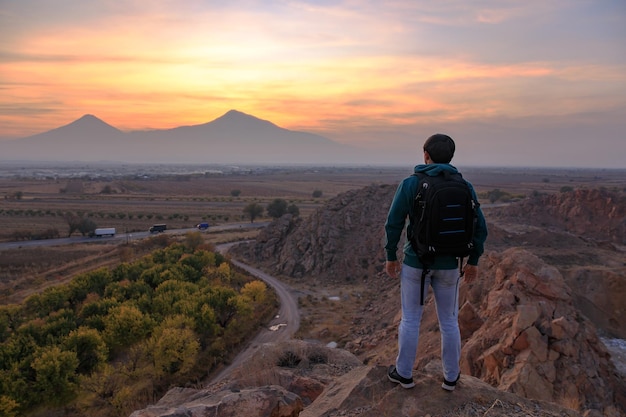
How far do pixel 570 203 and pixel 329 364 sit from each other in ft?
169

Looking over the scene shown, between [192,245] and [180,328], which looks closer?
[180,328]

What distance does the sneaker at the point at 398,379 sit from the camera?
5688mm

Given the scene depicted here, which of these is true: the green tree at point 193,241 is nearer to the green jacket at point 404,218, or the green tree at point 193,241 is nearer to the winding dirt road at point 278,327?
the winding dirt road at point 278,327

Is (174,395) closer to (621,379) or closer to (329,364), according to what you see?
(329,364)

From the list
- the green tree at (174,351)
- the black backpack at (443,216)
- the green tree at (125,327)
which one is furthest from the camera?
the green tree at (125,327)

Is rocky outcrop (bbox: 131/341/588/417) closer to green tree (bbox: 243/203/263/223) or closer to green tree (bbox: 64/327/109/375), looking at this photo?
green tree (bbox: 64/327/109/375)

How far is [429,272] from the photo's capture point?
5.22 m

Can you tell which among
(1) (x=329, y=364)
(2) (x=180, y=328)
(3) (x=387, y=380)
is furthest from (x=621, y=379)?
(2) (x=180, y=328)

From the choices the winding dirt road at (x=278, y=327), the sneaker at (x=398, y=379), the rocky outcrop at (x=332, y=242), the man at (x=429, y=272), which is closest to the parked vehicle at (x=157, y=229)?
the rocky outcrop at (x=332, y=242)

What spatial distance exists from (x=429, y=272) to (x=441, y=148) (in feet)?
5.48

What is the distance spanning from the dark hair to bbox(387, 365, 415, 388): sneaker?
315cm

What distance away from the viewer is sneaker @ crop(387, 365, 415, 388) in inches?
224

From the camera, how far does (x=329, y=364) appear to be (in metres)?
10.0

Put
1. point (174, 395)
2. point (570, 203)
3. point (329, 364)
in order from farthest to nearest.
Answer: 1. point (570, 203)
2. point (329, 364)
3. point (174, 395)
